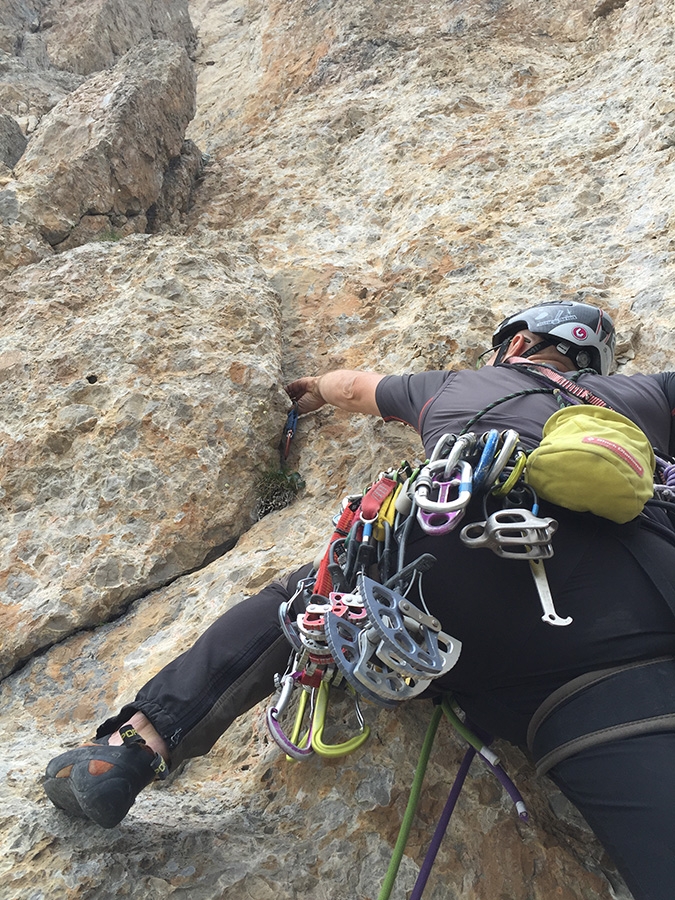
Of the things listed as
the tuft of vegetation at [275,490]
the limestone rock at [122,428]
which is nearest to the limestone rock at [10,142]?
the limestone rock at [122,428]

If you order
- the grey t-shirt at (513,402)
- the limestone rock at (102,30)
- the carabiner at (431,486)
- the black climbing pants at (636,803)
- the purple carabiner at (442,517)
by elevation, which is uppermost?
the limestone rock at (102,30)

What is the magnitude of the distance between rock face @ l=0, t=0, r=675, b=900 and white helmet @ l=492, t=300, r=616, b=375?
2.86 feet

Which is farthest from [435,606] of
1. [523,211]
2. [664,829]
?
[523,211]

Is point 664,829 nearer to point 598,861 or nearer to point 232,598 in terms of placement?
point 598,861

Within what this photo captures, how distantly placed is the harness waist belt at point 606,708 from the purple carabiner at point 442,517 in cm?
69

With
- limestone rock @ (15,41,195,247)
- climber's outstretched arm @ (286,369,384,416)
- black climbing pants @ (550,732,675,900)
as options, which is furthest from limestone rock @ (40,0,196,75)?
black climbing pants @ (550,732,675,900)

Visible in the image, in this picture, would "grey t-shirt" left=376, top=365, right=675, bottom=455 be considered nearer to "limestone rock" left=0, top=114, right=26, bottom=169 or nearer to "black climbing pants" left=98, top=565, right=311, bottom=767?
"black climbing pants" left=98, top=565, right=311, bottom=767

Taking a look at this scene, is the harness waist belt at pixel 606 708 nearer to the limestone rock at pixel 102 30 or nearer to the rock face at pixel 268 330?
the rock face at pixel 268 330

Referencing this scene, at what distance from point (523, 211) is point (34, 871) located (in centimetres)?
634

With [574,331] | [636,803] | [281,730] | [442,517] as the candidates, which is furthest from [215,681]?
[574,331]

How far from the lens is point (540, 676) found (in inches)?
88.6

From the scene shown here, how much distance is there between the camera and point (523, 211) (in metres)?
6.29

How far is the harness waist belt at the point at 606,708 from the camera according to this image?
2049mm

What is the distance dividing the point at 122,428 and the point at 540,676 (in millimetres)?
3405
